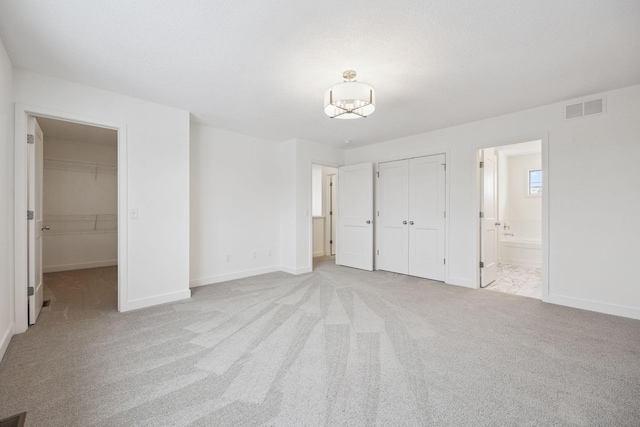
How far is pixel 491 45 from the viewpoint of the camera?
2.25 m

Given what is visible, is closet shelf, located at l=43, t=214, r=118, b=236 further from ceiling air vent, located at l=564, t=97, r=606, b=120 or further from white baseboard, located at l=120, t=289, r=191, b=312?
ceiling air vent, located at l=564, t=97, r=606, b=120

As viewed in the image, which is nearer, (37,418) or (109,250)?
(37,418)

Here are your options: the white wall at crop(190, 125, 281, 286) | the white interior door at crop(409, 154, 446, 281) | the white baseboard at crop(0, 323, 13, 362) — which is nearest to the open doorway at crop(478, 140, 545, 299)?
the white interior door at crop(409, 154, 446, 281)

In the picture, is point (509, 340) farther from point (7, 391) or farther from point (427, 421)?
point (7, 391)

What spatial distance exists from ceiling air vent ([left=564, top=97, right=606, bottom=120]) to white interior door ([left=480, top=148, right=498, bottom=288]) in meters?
1.06

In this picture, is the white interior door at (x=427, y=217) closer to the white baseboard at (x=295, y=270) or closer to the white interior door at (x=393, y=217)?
the white interior door at (x=393, y=217)

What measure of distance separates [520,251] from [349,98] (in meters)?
5.88

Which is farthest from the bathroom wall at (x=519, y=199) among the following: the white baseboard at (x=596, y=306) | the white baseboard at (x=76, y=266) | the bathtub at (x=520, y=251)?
the white baseboard at (x=76, y=266)

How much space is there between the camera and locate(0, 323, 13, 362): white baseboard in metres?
2.22

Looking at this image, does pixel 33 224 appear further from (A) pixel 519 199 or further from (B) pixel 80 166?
(A) pixel 519 199

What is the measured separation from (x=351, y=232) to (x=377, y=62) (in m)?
3.73

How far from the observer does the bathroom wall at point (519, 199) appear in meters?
6.50

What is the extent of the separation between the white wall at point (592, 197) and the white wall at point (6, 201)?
210 inches

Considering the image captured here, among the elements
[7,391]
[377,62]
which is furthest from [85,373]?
[377,62]
